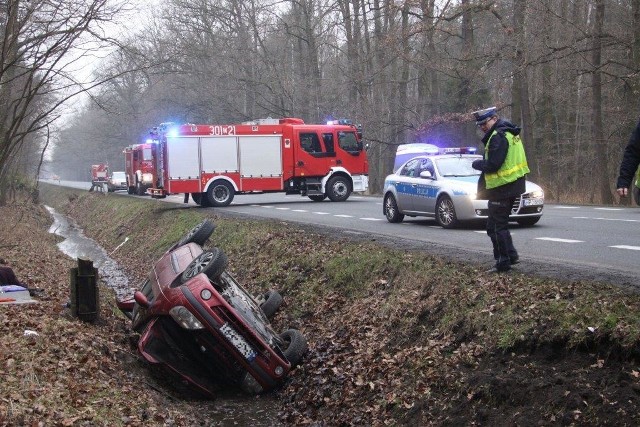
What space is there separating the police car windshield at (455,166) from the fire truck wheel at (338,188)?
11506mm

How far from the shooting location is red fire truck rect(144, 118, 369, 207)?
25969mm

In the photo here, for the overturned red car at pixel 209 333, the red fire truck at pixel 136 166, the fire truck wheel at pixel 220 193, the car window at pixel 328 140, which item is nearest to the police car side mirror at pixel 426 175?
the overturned red car at pixel 209 333

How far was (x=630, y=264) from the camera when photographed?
9.10m

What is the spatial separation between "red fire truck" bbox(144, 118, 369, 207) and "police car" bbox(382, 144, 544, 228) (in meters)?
9.97

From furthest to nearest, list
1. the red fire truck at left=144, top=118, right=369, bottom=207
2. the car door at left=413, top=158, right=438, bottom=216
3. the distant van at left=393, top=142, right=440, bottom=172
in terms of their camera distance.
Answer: the distant van at left=393, top=142, right=440, bottom=172 → the red fire truck at left=144, top=118, right=369, bottom=207 → the car door at left=413, top=158, right=438, bottom=216

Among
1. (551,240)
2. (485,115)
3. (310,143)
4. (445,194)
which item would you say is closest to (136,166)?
(310,143)

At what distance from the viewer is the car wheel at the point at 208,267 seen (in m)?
9.05

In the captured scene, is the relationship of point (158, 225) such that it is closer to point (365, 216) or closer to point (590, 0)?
point (365, 216)

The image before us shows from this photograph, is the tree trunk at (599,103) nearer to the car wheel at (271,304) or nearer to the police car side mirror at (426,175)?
the police car side mirror at (426,175)

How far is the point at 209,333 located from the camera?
27.9 ft

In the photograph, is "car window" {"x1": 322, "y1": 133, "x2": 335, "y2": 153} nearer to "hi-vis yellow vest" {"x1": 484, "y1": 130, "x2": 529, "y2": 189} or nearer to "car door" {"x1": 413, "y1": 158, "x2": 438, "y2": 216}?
"car door" {"x1": 413, "y1": 158, "x2": 438, "y2": 216}

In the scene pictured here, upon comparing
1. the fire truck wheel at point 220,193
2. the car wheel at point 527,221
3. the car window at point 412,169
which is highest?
the car window at point 412,169

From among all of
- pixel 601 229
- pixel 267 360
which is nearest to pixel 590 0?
pixel 601 229

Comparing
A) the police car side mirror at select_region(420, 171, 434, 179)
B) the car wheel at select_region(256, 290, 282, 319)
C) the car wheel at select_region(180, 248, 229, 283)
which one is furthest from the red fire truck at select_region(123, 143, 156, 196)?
the car wheel at select_region(180, 248, 229, 283)
